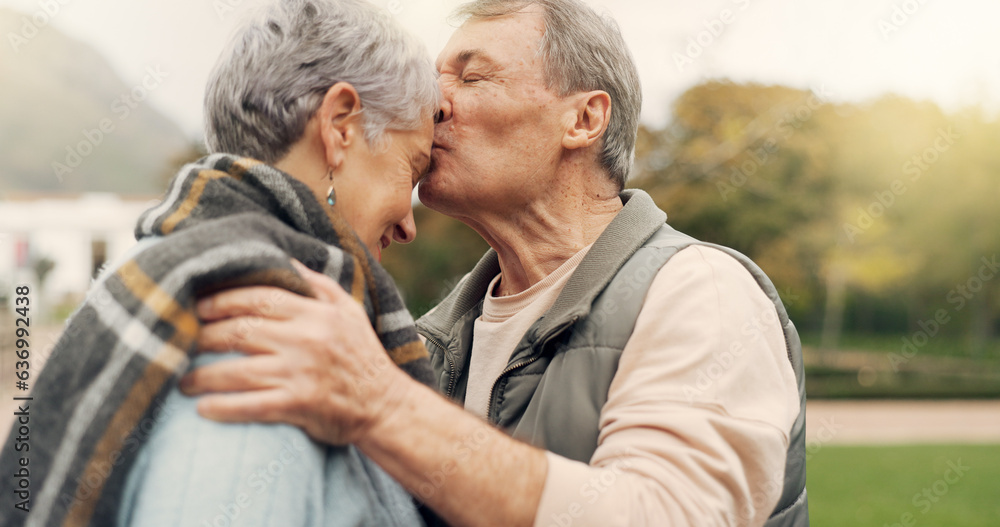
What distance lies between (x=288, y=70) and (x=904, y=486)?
362 inches

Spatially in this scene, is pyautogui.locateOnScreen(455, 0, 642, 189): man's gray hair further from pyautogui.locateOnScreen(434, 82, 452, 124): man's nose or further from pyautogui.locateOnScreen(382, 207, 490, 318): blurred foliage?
pyautogui.locateOnScreen(382, 207, 490, 318): blurred foliage

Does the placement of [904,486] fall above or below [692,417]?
below

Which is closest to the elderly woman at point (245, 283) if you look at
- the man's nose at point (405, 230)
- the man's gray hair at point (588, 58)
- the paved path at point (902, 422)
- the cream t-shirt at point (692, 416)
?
the man's nose at point (405, 230)

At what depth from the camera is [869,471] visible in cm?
946

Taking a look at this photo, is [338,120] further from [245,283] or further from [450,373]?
[450,373]

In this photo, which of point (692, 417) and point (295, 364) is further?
point (692, 417)

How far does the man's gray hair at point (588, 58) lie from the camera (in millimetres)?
2486

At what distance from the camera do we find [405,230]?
Answer: 208cm

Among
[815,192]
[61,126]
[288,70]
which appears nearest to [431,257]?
[815,192]

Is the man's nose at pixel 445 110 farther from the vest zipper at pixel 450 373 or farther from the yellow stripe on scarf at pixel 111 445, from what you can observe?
the yellow stripe on scarf at pixel 111 445

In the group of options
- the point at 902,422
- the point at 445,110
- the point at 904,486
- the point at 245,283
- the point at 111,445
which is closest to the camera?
the point at 111,445

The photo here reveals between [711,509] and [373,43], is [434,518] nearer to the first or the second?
[711,509]

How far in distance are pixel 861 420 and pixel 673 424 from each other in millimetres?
15001

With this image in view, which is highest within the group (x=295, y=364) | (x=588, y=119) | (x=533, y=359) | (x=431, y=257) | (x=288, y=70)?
(x=288, y=70)
